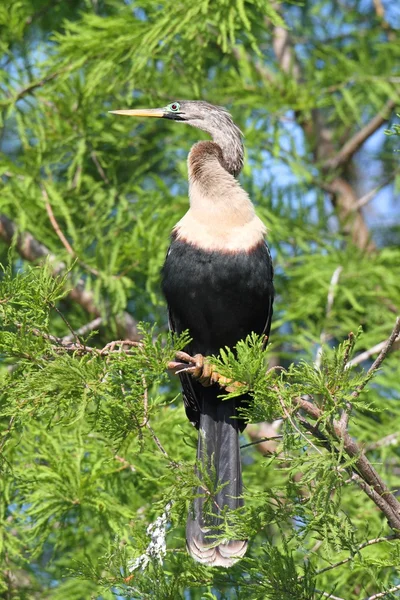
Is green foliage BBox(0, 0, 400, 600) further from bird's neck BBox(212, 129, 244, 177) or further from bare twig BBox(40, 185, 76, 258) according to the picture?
bird's neck BBox(212, 129, 244, 177)

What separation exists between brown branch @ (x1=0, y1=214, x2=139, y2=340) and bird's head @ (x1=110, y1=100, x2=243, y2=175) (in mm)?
956

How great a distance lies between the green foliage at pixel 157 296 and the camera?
7.72 ft

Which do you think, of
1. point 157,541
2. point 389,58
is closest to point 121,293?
point 157,541

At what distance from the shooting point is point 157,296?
480 centimetres

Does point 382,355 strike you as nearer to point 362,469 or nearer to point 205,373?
point 362,469

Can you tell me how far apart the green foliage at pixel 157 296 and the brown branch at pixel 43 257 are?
0.09ft

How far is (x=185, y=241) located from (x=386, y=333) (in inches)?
75.8

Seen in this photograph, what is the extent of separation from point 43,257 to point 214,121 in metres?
1.27

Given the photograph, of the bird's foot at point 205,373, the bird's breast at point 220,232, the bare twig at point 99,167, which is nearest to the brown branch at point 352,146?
the bare twig at point 99,167

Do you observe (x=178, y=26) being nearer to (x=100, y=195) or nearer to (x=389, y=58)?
(x=100, y=195)

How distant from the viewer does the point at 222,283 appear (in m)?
3.24

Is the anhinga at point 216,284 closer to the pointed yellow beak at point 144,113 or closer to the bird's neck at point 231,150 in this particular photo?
the bird's neck at point 231,150

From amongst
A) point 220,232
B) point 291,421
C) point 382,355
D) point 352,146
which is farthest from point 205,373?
point 352,146

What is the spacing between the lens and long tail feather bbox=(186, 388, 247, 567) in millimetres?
2736
